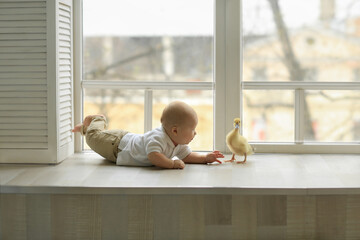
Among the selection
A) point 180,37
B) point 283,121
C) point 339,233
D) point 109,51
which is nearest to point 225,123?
point 283,121

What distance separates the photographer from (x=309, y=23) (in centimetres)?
281

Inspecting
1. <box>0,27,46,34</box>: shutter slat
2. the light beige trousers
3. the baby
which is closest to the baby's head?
the baby

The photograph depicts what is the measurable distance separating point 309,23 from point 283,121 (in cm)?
47

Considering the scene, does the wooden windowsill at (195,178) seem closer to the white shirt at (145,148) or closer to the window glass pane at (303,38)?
the white shirt at (145,148)

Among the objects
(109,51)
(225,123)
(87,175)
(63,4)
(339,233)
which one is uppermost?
(63,4)

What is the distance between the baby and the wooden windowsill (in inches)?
1.7

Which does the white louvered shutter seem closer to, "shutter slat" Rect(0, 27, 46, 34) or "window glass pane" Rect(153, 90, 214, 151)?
"shutter slat" Rect(0, 27, 46, 34)

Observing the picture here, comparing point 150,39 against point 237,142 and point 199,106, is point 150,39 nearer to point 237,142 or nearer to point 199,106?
point 199,106

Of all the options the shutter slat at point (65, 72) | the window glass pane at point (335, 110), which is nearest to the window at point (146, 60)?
the shutter slat at point (65, 72)

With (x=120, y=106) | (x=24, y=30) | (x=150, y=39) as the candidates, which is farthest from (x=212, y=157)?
(x=24, y=30)

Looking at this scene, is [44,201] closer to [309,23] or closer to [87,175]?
[87,175]

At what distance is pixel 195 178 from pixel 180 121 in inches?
11.6

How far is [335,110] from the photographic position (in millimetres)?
2848

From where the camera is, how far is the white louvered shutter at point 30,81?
2.53 metres
